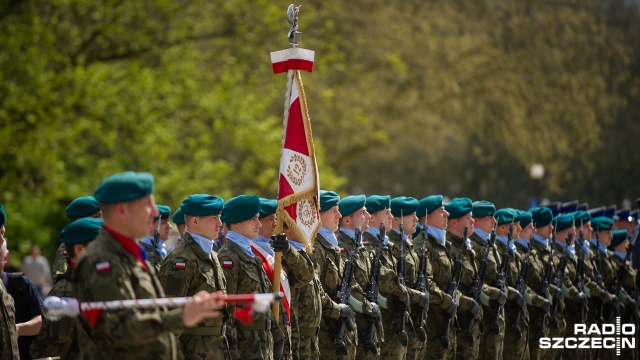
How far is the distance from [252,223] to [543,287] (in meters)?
5.18

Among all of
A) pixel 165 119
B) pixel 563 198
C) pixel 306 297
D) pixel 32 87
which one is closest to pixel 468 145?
pixel 563 198

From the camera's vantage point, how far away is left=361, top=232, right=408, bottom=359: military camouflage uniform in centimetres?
957

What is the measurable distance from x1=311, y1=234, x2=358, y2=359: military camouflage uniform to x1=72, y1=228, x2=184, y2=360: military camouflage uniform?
3.67 m

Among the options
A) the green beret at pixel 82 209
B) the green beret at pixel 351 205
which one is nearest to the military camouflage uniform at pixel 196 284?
the green beret at pixel 82 209

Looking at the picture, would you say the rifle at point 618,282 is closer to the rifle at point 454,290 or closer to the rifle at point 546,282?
the rifle at point 546,282

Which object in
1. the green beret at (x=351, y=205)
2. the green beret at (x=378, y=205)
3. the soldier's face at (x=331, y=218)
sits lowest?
the soldier's face at (x=331, y=218)

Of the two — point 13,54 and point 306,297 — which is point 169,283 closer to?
point 306,297

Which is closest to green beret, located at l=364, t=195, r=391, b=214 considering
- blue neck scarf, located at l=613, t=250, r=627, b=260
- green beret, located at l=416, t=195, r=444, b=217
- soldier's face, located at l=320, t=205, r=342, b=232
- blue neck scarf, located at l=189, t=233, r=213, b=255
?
green beret, located at l=416, t=195, r=444, b=217

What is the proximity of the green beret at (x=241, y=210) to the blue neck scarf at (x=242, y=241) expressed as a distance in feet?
0.31

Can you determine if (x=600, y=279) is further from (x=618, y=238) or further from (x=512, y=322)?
(x=512, y=322)

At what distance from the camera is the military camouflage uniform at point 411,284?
9.93 metres

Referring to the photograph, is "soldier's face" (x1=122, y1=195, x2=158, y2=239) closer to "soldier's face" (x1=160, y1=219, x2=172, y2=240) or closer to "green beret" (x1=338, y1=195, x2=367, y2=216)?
"soldier's face" (x1=160, y1=219, x2=172, y2=240)

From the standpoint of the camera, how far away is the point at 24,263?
2047 centimetres

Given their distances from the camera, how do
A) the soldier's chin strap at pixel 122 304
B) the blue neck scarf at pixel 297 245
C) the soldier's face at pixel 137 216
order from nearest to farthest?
the soldier's chin strap at pixel 122 304 → the soldier's face at pixel 137 216 → the blue neck scarf at pixel 297 245
